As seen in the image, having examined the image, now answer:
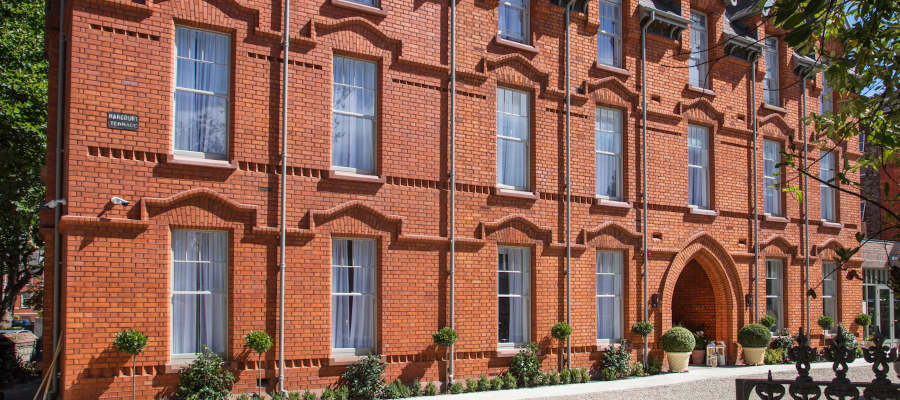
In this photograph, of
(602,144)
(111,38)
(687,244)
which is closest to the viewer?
(111,38)

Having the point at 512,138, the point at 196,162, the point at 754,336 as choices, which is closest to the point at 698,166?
the point at 754,336

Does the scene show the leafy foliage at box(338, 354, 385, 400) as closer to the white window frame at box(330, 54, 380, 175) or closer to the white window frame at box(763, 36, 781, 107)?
the white window frame at box(330, 54, 380, 175)

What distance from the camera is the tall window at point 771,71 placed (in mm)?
24531

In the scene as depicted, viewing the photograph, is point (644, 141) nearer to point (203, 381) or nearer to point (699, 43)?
point (699, 43)

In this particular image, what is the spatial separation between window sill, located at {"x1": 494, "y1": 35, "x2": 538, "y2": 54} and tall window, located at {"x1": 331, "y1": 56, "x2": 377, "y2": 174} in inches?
126

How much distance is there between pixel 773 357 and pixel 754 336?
4.86 feet

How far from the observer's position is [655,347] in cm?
2012

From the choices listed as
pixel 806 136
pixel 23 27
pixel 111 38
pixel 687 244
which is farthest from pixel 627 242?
pixel 23 27

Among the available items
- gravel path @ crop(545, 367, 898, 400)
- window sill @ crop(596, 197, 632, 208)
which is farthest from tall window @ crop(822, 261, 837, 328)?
window sill @ crop(596, 197, 632, 208)

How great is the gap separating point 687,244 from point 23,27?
19.4 m

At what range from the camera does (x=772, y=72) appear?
24734 millimetres

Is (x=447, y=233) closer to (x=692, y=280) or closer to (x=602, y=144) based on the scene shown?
(x=602, y=144)

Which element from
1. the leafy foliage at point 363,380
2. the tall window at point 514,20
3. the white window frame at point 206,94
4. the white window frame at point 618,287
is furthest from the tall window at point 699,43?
the white window frame at point 206,94

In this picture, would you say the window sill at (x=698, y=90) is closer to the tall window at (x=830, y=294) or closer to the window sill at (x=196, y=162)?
the tall window at (x=830, y=294)
